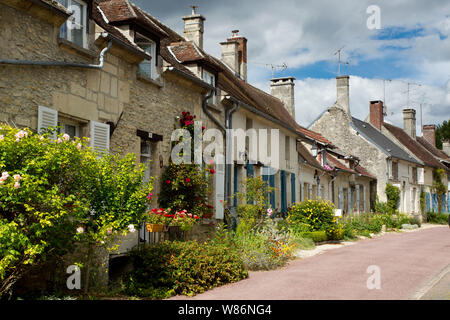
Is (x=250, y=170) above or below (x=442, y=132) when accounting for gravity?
below

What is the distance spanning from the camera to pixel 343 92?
1271 inches

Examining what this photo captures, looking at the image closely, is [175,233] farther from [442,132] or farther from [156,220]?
[442,132]

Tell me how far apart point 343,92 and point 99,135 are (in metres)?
25.7

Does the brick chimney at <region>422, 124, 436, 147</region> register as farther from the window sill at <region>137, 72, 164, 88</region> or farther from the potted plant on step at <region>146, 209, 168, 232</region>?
the potted plant on step at <region>146, 209, 168, 232</region>

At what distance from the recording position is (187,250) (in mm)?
8273

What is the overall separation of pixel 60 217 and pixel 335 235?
1253cm

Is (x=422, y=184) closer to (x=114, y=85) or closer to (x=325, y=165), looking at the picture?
(x=325, y=165)

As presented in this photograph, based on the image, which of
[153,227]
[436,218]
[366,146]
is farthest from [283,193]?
[436,218]

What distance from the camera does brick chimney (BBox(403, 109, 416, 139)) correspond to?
4157 centimetres

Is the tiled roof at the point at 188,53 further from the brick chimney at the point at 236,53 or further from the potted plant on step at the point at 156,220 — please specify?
the brick chimney at the point at 236,53

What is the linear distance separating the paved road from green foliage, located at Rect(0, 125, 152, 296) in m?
1.91

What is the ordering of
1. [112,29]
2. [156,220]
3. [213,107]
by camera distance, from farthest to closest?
1. [213,107]
2. [112,29]
3. [156,220]
